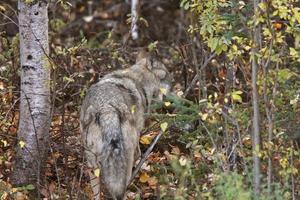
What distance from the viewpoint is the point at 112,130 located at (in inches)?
256

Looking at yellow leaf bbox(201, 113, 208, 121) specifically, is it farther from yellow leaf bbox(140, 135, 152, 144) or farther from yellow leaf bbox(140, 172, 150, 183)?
yellow leaf bbox(140, 135, 152, 144)

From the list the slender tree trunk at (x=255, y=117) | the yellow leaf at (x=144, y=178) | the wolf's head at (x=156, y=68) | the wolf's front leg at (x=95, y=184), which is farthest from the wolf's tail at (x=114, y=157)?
the wolf's head at (x=156, y=68)

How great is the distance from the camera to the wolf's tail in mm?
6375

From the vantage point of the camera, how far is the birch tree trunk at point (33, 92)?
23.2 ft

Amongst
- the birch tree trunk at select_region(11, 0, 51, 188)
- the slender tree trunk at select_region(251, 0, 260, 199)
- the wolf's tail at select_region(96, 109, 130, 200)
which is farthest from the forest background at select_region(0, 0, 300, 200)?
the wolf's tail at select_region(96, 109, 130, 200)

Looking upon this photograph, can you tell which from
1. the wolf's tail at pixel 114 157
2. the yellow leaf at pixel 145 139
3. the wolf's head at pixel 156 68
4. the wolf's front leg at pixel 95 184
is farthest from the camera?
the wolf's head at pixel 156 68

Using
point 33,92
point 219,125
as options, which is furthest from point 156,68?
point 219,125

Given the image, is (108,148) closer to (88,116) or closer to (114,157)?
(114,157)

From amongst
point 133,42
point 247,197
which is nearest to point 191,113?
point 247,197

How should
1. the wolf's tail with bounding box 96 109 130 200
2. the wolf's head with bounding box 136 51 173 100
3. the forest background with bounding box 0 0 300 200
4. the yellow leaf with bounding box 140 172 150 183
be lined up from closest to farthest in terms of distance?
the forest background with bounding box 0 0 300 200 → the wolf's tail with bounding box 96 109 130 200 → the yellow leaf with bounding box 140 172 150 183 → the wolf's head with bounding box 136 51 173 100

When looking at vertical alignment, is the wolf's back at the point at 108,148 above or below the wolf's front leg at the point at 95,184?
above

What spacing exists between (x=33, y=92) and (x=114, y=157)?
4.38 feet

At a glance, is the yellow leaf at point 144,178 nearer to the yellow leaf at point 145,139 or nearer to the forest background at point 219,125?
the forest background at point 219,125

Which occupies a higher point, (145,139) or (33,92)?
(33,92)
